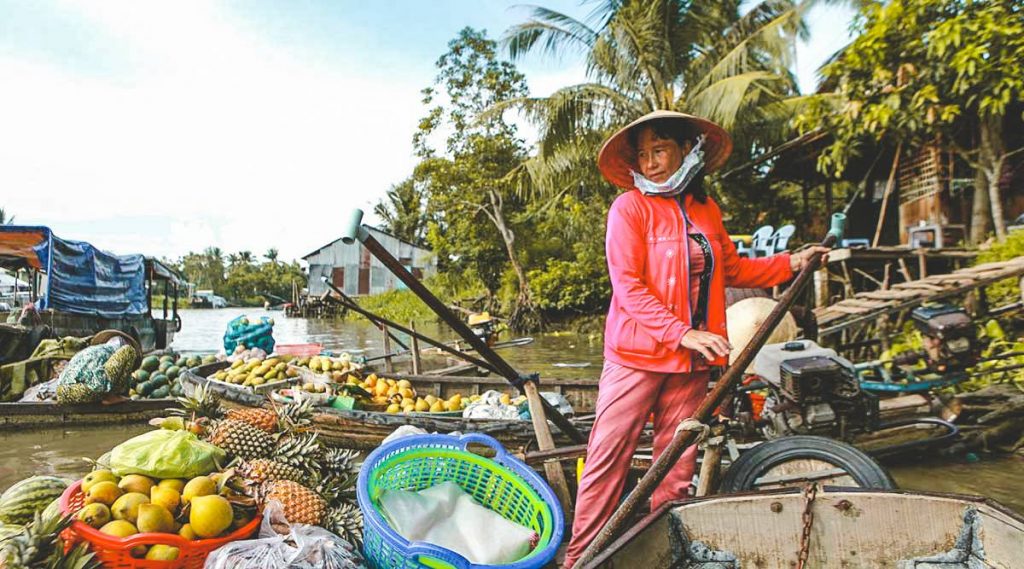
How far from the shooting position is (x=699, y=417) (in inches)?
78.4

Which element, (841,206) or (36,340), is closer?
(36,340)

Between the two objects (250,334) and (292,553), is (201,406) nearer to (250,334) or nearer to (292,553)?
(292,553)

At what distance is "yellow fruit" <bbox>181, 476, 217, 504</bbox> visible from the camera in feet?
6.84

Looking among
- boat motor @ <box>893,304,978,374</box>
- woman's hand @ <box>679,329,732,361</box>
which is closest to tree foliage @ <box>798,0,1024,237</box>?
boat motor @ <box>893,304,978,374</box>

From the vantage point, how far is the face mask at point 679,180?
7.25 feet

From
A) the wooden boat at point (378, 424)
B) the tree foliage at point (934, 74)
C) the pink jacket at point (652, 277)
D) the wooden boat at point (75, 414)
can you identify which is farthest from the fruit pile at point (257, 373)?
the tree foliage at point (934, 74)

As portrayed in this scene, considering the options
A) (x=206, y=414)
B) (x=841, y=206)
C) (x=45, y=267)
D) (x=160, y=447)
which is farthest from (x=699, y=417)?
(x=841, y=206)

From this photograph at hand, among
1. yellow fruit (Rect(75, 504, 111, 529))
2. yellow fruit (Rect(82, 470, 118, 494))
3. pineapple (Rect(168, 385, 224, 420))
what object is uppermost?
pineapple (Rect(168, 385, 224, 420))

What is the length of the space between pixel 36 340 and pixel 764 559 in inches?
388

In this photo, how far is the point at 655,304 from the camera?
2.03 metres

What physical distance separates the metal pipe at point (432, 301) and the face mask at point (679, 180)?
89 centimetres

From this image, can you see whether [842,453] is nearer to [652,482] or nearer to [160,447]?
[652,482]

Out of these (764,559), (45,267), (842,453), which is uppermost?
Answer: (45,267)

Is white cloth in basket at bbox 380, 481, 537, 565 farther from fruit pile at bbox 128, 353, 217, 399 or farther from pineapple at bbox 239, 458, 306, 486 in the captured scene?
fruit pile at bbox 128, 353, 217, 399
